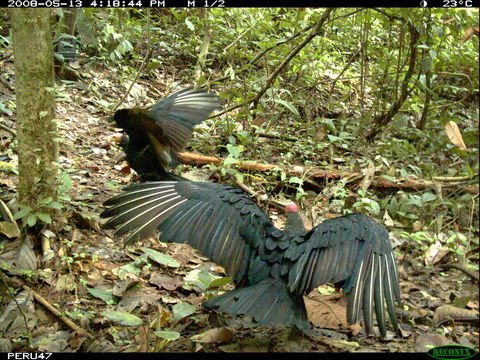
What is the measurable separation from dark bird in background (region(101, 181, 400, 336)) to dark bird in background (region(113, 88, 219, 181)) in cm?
60

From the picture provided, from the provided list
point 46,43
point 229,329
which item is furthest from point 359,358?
point 46,43

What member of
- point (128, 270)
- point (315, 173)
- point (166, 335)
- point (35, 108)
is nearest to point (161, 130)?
point (35, 108)

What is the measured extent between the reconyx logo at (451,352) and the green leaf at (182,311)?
5.26ft

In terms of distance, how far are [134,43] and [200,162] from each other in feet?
12.7

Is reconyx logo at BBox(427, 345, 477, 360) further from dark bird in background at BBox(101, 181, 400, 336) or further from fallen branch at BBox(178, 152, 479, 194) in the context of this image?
fallen branch at BBox(178, 152, 479, 194)

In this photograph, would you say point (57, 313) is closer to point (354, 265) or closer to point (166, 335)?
point (166, 335)

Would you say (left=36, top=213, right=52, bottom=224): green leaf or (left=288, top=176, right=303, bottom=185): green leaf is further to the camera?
(left=288, top=176, right=303, bottom=185): green leaf

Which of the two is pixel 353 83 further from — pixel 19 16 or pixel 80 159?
pixel 19 16

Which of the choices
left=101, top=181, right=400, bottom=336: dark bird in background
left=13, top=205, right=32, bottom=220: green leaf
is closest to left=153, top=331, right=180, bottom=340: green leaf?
left=101, top=181, right=400, bottom=336: dark bird in background

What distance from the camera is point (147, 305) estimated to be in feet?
12.2

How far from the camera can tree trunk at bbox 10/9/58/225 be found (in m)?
3.65

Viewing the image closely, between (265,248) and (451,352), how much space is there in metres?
1.29

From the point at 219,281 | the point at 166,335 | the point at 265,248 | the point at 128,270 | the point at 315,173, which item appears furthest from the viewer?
the point at 315,173

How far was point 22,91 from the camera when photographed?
12.2 ft
